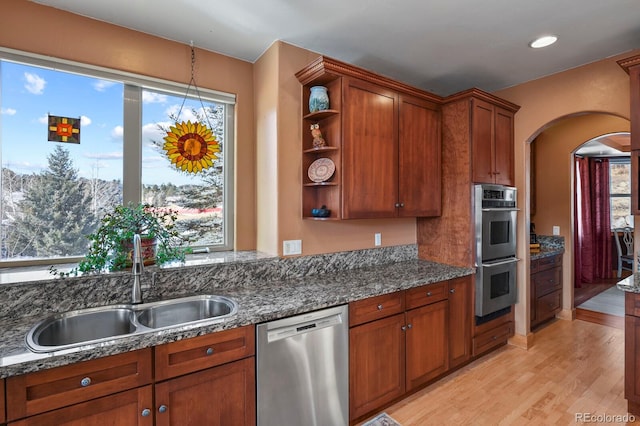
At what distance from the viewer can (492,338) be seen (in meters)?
2.99

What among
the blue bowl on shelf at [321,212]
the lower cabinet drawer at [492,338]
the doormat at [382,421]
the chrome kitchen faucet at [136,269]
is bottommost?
the doormat at [382,421]

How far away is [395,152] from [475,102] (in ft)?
3.07

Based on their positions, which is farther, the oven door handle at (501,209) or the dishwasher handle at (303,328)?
the oven door handle at (501,209)

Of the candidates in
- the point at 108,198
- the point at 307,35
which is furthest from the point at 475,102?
the point at 108,198

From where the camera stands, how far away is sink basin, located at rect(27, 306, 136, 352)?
1543mm

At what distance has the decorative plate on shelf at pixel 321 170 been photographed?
2344mm

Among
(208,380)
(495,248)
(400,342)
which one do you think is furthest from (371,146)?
(208,380)

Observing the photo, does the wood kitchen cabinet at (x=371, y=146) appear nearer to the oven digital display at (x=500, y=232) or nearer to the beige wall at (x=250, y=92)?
the beige wall at (x=250, y=92)

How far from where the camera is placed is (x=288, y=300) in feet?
6.16

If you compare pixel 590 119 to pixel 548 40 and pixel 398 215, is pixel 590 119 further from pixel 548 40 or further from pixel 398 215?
pixel 398 215

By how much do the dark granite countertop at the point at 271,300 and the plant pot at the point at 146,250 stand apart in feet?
1.51

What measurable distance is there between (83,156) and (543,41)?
11.1ft

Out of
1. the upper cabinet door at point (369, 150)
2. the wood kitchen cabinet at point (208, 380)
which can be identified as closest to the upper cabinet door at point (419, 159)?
the upper cabinet door at point (369, 150)

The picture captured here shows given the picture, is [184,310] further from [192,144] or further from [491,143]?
[491,143]
